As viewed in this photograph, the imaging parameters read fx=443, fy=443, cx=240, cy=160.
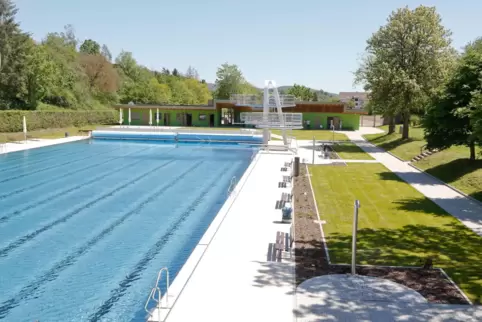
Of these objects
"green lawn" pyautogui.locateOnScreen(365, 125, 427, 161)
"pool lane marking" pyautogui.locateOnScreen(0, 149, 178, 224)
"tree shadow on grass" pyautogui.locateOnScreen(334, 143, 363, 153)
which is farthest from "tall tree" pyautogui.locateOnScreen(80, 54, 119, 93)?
"pool lane marking" pyautogui.locateOnScreen(0, 149, 178, 224)

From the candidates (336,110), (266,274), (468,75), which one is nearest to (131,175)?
(266,274)

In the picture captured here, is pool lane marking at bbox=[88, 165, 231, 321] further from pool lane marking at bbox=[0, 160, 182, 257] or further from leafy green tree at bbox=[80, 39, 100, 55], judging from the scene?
leafy green tree at bbox=[80, 39, 100, 55]

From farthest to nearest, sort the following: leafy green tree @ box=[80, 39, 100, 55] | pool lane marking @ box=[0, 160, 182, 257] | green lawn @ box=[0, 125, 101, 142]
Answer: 1. leafy green tree @ box=[80, 39, 100, 55]
2. green lawn @ box=[0, 125, 101, 142]
3. pool lane marking @ box=[0, 160, 182, 257]

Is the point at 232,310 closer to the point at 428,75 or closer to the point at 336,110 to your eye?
the point at 428,75

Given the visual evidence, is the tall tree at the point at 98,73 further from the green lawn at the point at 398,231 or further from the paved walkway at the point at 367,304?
the paved walkway at the point at 367,304

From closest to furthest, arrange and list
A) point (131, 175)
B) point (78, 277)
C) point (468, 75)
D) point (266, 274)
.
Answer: point (266, 274) < point (78, 277) < point (468, 75) < point (131, 175)

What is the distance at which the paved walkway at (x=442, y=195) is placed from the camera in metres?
15.5

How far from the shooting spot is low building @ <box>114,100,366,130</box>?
5931 centimetres

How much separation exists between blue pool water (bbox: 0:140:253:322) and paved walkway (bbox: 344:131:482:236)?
8.98 meters

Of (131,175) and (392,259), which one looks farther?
(131,175)

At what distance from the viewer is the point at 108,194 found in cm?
1998

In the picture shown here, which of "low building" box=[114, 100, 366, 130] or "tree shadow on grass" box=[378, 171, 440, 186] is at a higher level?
"low building" box=[114, 100, 366, 130]

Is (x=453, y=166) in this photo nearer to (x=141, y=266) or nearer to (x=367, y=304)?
(x=367, y=304)

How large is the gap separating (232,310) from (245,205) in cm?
842
